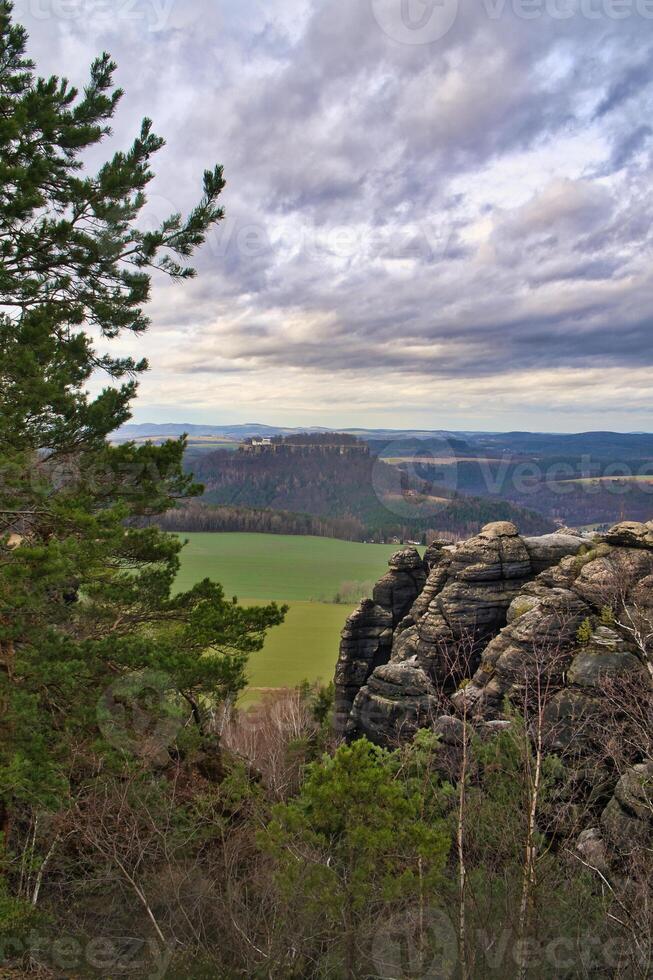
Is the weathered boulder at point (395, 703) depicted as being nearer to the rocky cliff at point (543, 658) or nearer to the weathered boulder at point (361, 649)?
the rocky cliff at point (543, 658)

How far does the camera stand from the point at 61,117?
1092cm

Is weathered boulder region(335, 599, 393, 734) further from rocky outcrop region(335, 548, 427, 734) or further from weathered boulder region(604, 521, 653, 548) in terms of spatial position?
weathered boulder region(604, 521, 653, 548)

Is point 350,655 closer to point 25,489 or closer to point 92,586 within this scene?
point 92,586

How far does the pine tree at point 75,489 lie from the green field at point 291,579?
87.3 feet

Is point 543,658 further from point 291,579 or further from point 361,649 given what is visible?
point 291,579

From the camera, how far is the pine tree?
9.54 meters

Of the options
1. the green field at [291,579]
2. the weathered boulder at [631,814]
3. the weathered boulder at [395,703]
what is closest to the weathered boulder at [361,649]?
the green field at [291,579]

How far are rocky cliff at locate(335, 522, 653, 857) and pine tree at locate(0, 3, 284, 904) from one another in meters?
6.16

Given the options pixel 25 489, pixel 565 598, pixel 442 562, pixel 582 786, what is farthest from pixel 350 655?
pixel 25 489

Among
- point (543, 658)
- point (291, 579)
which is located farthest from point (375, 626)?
point (291, 579)

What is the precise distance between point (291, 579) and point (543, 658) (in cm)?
8257

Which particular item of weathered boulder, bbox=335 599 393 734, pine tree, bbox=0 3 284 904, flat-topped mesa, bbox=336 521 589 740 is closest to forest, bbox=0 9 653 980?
pine tree, bbox=0 3 284 904

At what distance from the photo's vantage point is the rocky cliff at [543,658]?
15.2 metres

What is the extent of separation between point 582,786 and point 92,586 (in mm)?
14079
